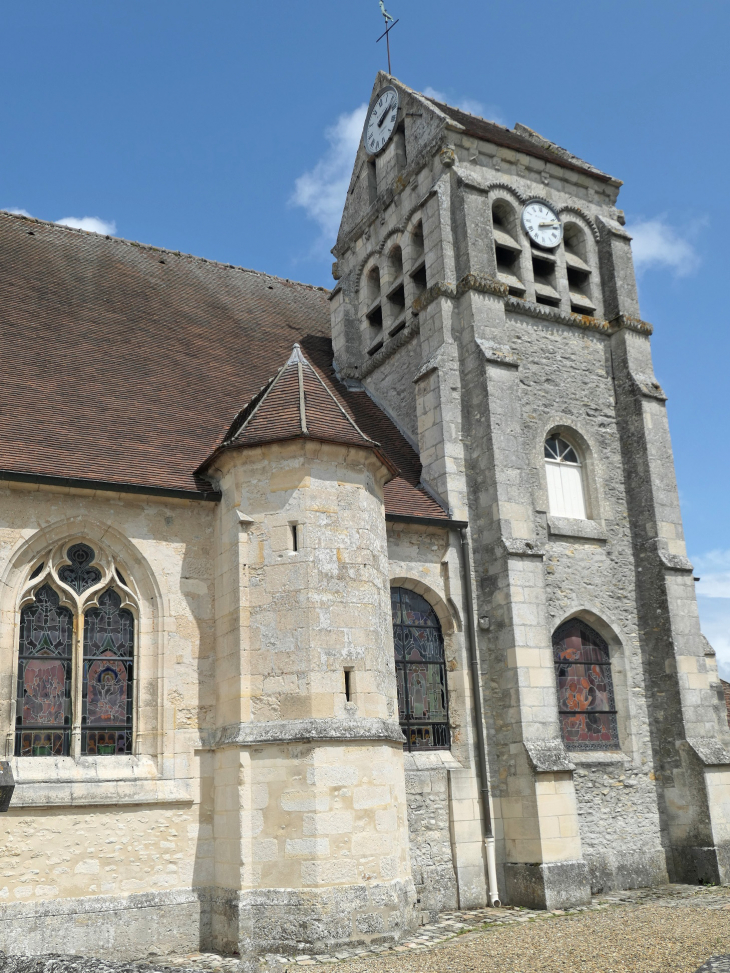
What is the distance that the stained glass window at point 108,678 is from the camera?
395 inches

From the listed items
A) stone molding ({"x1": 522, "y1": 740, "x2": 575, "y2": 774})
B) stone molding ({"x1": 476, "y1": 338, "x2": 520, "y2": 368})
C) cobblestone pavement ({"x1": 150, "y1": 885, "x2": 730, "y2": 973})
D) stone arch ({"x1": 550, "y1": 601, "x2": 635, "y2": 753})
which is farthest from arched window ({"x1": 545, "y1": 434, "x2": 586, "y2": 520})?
cobblestone pavement ({"x1": 150, "y1": 885, "x2": 730, "y2": 973})

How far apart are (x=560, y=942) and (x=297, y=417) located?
238 inches

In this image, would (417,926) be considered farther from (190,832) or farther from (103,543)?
(103,543)

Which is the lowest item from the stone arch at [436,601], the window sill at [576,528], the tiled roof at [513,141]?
the stone arch at [436,601]

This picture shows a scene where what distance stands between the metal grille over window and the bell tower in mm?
4803

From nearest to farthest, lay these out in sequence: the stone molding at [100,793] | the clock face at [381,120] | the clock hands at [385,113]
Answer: the stone molding at [100,793] → the clock face at [381,120] → the clock hands at [385,113]

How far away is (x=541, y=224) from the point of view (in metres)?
15.3

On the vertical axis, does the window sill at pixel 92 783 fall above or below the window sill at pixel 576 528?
below

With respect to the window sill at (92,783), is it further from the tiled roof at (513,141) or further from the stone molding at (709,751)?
the tiled roof at (513,141)

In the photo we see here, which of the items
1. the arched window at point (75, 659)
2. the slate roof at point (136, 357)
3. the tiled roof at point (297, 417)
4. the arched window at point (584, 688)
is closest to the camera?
the arched window at point (75, 659)

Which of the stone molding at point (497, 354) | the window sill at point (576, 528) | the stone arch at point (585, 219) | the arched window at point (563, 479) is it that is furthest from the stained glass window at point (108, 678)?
the stone arch at point (585, 219)

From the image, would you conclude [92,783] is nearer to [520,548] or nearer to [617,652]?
[520,548]

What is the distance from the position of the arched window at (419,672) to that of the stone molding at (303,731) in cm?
181

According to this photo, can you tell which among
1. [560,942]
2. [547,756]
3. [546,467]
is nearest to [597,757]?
[547,756]
